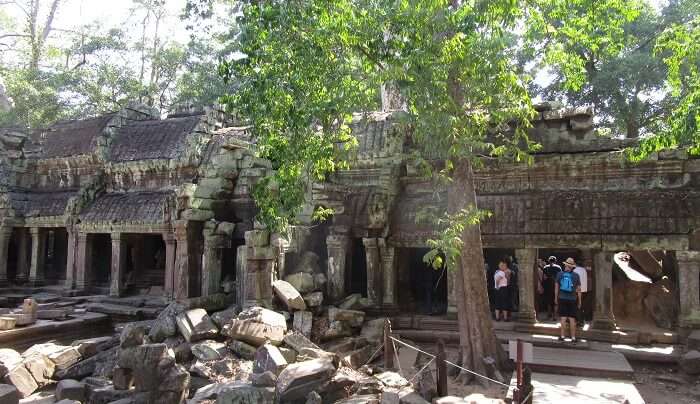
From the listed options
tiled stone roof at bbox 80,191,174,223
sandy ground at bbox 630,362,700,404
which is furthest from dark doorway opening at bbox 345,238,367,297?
sandy ground at bbox 630,362,700,404

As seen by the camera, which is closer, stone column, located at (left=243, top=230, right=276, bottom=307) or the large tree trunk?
the large tree trunk

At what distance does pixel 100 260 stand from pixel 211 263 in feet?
25.7

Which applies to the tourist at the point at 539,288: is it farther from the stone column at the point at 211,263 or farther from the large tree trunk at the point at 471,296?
the stone column at the point at 211,263

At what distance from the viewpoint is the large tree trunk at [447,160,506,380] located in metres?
7.62

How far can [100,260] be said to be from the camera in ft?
56.7

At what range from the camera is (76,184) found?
56.0 ft

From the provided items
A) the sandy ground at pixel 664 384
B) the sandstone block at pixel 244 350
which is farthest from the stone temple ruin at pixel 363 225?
the sandy ground at pixel 664 384

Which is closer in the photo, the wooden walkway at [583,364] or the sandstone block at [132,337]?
the wooden walkway at [583,364]

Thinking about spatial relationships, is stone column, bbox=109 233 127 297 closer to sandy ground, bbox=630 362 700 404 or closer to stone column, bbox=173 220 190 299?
stone column, bbox=173 220 190 299

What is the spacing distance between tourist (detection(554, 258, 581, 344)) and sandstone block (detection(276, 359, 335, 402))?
464cm

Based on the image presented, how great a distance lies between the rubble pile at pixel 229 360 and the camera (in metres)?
6.42

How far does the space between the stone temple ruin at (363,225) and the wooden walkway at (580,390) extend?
2.53 metres

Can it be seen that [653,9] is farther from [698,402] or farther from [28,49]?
[28,49]

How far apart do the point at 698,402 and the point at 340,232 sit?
22.1 ft
